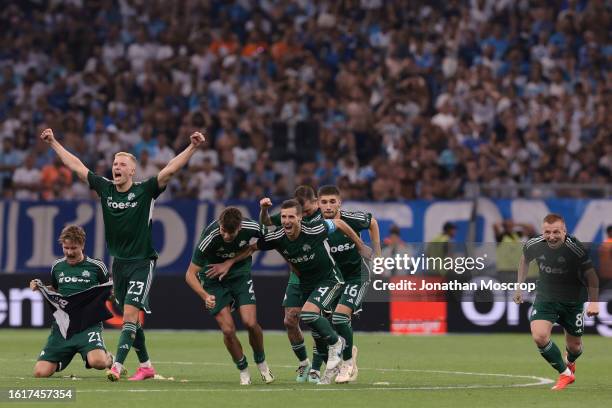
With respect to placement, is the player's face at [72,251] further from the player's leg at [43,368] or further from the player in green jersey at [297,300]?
the player in green jersey at [297,300]

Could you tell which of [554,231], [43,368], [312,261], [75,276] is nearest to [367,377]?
[312,261]

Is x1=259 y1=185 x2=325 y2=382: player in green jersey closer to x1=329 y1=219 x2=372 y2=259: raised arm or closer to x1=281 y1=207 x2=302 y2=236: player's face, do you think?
x1=329 y1=219 x2=372 y2=259: raised arm

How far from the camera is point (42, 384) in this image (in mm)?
15180

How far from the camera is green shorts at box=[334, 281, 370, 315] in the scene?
1630 cm

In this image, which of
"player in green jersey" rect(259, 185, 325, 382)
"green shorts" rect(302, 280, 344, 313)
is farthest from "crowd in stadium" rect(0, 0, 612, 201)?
"green shorts" rect(302, 280, 344, 313)

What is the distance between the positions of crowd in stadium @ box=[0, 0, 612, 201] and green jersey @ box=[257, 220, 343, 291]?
1123 centimetres

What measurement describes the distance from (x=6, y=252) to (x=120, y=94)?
18.1ft

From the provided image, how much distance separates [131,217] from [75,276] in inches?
41.4

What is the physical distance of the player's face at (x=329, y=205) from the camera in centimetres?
1617

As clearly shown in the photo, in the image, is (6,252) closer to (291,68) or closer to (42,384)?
(291,68)

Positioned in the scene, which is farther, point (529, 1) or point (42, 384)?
point (529, 1)

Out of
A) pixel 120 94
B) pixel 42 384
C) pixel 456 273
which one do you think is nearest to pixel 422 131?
pixel 120 94

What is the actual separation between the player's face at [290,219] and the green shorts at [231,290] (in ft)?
3.28
